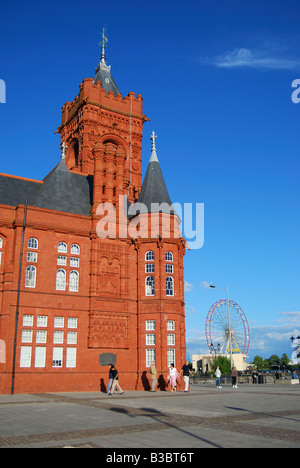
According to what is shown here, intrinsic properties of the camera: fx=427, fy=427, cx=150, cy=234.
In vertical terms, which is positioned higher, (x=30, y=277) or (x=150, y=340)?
(x=30, y=277)

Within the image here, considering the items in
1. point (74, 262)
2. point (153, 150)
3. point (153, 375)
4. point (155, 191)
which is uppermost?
point (153, 150)

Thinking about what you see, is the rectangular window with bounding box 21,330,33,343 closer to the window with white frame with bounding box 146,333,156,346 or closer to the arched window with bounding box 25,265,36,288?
the arched window with bounding box 25,265,36,288

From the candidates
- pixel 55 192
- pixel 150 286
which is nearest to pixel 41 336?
pixel 150 286

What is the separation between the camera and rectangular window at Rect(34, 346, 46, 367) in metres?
30.7

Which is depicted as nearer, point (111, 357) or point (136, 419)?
point (136, 419)

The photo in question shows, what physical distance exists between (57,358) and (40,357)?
4.27ft

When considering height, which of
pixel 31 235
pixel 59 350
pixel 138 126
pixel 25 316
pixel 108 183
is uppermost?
pixel 138 126

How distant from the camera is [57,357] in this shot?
31.7m

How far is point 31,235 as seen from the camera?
108 feet

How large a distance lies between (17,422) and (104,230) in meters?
23.0

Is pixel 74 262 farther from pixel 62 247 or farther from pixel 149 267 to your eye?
pixel 149 267

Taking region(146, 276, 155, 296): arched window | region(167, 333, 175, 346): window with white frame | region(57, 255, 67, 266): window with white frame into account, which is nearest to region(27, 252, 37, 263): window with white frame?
region(57, 255, 67, 266): window with white frame
